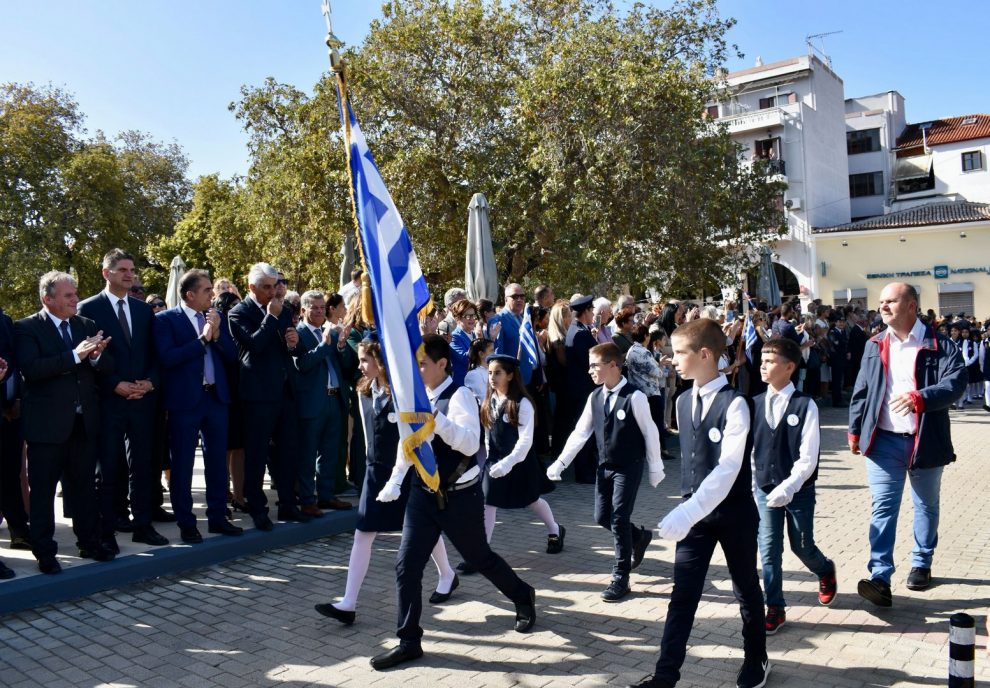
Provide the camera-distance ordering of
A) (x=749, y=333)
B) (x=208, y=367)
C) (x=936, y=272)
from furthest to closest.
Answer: (x=936, y=272), (x=749, y=333), (x=208, y=367)

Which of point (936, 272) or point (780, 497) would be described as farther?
point (936, 272)

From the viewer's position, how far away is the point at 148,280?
4272cm

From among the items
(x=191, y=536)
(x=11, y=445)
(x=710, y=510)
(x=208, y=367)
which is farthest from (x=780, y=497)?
(x=11, y=445)

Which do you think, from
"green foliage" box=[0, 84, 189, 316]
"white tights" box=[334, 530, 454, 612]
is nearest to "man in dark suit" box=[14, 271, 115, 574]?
"white tights" box=[334, 530, 454, 612]

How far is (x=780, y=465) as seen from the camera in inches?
199

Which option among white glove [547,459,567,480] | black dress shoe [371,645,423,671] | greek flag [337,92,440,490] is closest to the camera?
greek flag [337,92,440,490]

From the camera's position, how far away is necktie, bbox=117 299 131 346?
6.62 m

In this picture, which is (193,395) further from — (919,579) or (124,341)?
(919,579)

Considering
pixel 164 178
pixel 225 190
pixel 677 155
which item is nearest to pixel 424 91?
pixel 677 155

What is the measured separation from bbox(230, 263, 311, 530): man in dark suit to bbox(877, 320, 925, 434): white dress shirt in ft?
15.5

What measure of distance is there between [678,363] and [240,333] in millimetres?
4198

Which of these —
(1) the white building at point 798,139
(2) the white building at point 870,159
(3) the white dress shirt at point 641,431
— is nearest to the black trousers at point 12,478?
(3) the white dress shirt at point 641,431

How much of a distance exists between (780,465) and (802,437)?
24cm

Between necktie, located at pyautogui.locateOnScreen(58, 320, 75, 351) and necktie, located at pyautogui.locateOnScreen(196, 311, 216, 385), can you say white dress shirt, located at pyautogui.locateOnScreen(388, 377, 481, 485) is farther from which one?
necktie, located at pyautogui.locateOnScreen(58, 320, 75, 351)
